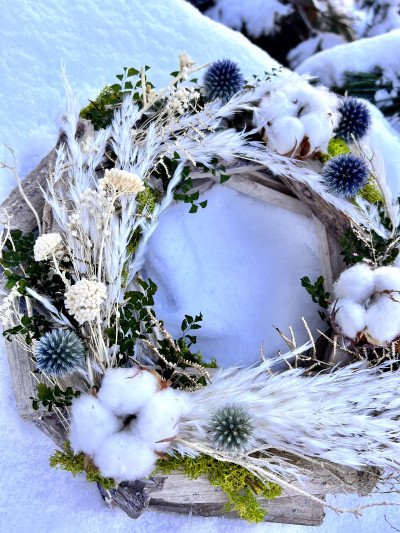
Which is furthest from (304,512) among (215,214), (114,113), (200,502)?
(114,113)

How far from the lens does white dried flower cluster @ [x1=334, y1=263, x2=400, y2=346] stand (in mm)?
917

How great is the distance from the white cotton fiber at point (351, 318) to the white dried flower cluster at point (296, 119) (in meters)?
0.31

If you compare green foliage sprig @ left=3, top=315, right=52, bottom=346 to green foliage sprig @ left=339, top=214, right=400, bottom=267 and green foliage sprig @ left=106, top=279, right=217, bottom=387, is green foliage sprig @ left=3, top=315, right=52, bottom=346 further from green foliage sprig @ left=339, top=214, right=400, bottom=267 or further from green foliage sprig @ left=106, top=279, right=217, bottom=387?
green foliage sprig @ left=339, top=214, right=400, bottom=267

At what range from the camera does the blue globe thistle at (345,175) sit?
3.38ft

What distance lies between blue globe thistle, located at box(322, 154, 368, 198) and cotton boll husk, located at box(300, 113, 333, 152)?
5 cm

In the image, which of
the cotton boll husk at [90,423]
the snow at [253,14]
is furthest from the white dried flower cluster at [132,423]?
the snow at [253,14]

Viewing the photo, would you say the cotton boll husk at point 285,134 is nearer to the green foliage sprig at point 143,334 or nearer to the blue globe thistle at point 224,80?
the blue globe thistle at point 224,80

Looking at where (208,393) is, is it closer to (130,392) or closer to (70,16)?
(130,392)

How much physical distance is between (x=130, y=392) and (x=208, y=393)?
0.13 meters

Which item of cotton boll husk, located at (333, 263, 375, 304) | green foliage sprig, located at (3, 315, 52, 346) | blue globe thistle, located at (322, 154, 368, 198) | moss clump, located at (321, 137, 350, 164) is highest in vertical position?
moss clump, located at (321, 137, 350, 164)

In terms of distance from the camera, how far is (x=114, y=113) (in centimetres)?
104

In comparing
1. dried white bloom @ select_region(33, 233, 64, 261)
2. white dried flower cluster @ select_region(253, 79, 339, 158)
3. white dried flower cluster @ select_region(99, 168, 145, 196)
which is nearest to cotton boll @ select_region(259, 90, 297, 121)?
white dried flower cluster @ select_region(253, 79, 339, 158)

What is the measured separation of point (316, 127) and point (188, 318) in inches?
16.5

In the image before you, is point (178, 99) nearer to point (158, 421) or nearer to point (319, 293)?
point (319, 293)
